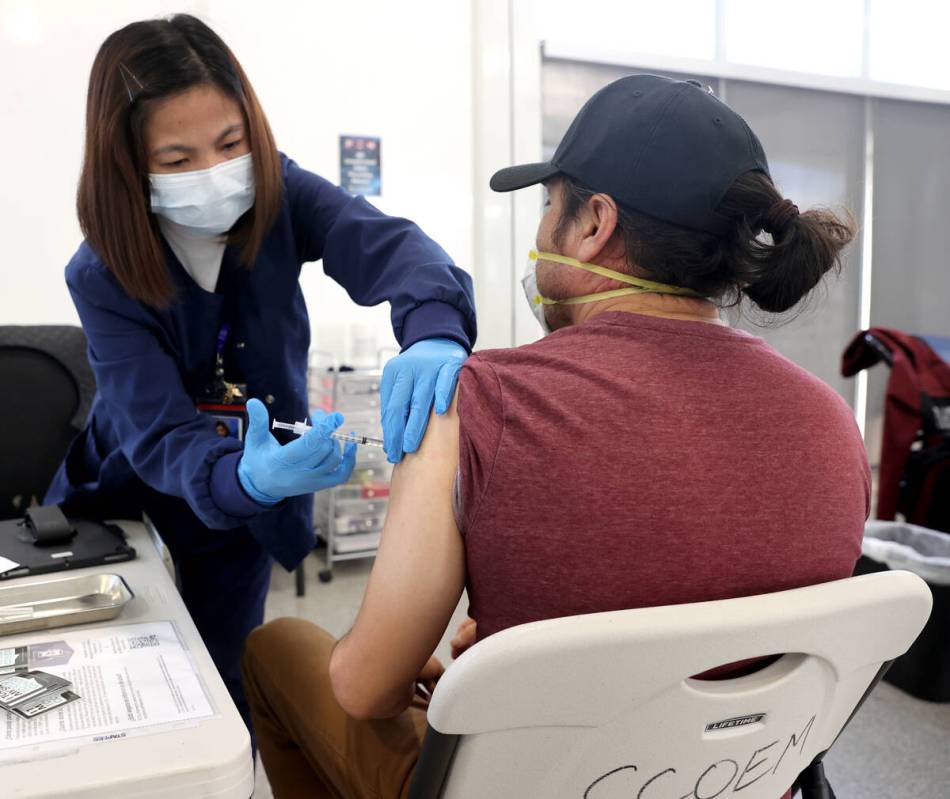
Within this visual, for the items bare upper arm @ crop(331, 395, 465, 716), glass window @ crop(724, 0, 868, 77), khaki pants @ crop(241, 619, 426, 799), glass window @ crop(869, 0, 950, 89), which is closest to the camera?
bare upper arm @ crop(331, 395, 465, 716)

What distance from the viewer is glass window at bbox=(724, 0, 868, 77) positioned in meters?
4.39

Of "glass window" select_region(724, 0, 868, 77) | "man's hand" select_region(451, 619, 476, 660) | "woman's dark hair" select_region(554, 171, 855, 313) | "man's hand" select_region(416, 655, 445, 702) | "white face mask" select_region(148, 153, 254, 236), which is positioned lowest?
"man's hand" select_region(416, 655, 445, 702)

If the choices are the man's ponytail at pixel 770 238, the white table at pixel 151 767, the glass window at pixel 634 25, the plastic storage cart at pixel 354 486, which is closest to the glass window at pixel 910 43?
the glass window at pixel 634 25

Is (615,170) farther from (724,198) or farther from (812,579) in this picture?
(812,579)

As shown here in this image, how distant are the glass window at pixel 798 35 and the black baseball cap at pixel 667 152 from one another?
12.9 ft

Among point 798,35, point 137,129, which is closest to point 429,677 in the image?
point 137,129

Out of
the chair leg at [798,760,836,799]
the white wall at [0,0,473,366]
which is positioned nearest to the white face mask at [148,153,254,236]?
the chair leg at [798,760,836,799]

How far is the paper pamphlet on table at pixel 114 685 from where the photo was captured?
2.32ft

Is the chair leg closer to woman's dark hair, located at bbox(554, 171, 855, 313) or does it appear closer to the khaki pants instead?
the khaki pants

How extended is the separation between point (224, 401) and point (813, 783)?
1051mm

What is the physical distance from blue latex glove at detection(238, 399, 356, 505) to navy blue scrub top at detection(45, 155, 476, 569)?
0.13 feet

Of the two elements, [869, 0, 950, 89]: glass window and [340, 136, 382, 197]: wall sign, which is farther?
[869, 0, 950, 89]: glass window

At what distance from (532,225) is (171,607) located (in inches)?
127

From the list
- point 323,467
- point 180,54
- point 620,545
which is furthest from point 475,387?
point 180,54
